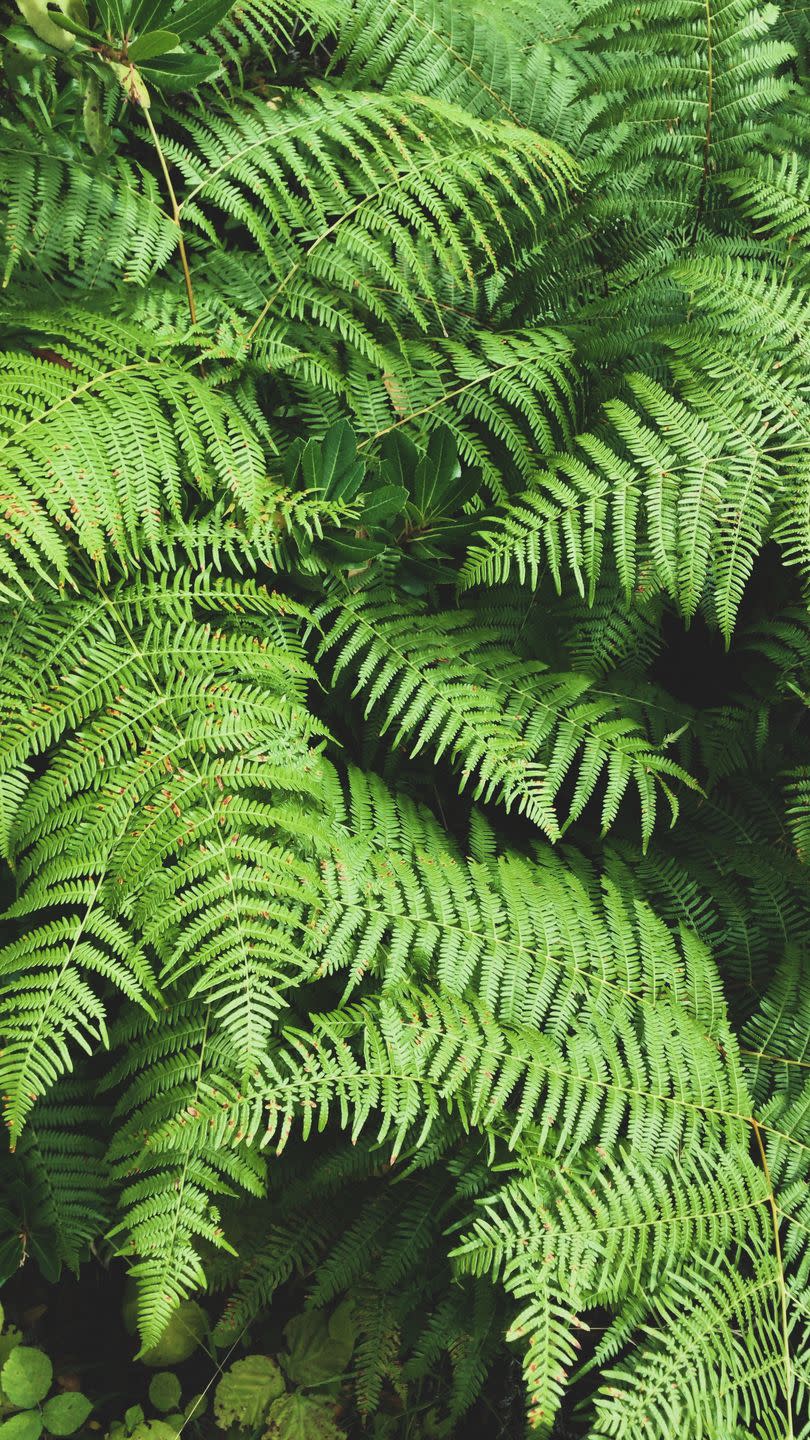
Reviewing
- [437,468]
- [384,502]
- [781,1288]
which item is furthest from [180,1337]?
[437,468]

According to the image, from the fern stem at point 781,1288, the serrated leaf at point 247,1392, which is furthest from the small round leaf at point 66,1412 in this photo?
the fern stem at point 781,1288

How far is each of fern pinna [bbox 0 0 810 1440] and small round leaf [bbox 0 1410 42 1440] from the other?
1.14 ft

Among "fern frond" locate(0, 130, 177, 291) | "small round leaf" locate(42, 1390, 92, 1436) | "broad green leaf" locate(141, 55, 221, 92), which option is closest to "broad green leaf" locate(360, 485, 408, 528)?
"fern frond" locate(0, 130, 177, 291)

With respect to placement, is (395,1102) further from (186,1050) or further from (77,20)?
(77,20)

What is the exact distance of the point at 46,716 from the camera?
5.65 feet

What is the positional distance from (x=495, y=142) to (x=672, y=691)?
4.53ft

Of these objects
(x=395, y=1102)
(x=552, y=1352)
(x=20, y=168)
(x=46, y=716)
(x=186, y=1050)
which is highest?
(x=20, y=168)

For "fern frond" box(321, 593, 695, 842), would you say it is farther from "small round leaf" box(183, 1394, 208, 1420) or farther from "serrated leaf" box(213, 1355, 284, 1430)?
"small round leaf" box(183, 1394, 208, 1420)

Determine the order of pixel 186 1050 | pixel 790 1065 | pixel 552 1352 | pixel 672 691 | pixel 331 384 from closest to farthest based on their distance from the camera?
pixel 552 1352
pixel 186 1050
pixel 790 1065
pixel 331 384
pixel 672 691

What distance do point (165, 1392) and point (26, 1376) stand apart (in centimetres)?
30

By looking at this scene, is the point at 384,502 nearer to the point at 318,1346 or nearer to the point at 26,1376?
the point at 318,1346

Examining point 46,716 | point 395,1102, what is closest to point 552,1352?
point 395,1102

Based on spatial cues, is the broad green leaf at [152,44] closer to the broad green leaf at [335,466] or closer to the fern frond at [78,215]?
the fern frond at [78,215]

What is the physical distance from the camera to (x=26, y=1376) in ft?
6.66
